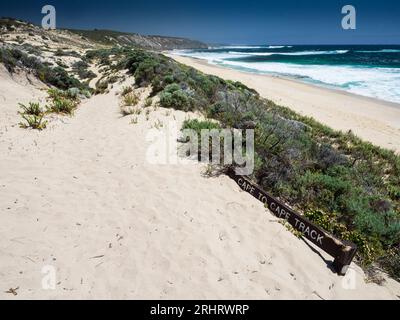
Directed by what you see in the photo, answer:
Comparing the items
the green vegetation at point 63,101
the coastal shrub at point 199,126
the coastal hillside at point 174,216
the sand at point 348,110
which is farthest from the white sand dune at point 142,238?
the sand at point 348,110

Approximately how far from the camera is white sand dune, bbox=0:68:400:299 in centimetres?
353

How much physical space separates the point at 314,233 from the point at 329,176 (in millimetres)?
2309

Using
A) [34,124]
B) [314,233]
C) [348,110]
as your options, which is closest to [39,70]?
[34,124]

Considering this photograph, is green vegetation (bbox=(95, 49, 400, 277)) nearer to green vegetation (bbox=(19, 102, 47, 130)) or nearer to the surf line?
the surf line

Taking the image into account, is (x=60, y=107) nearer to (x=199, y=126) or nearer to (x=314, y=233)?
(x=199, y=126)

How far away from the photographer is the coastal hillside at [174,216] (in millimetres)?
3609

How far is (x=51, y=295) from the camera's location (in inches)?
129

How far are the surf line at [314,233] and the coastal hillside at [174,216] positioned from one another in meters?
0.13

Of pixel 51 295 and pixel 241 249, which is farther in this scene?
pixel 241 249

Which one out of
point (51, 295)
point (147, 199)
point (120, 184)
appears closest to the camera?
point (51, 295)
